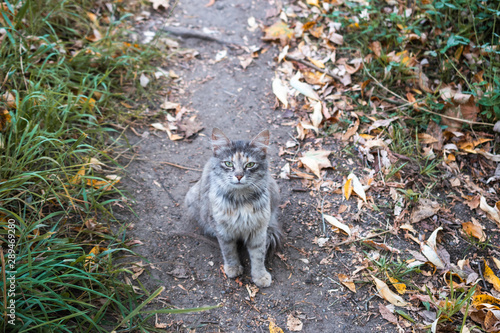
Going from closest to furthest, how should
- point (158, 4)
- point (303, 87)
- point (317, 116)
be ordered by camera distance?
point (317, 116) < point (303, 87) < point (158, 4)

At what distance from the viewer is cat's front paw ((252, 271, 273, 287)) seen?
134 inches

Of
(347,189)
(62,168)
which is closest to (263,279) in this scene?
(347,189)

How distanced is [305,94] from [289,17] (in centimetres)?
177

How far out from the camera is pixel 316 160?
14.3 ft

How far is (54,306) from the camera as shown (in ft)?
9.17

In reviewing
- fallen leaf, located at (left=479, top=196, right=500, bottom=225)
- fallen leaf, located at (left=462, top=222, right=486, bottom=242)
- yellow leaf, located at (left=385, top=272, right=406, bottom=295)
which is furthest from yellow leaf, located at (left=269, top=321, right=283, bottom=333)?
fallen leaf, located at (left=479, top=196, right=500, bottom=225)

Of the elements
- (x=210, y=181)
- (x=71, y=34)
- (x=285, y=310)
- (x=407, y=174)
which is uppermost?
(x=71, y=34)

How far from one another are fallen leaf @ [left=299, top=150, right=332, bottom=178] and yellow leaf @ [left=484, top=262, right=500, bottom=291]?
1746 mm

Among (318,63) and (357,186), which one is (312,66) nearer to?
(318,63)

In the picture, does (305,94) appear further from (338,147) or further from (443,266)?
(443,266)

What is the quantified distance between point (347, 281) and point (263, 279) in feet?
2.41

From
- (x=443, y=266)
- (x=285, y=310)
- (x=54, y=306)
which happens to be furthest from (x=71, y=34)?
(x=443, y=266)

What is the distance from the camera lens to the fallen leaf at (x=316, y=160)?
14.1 feet

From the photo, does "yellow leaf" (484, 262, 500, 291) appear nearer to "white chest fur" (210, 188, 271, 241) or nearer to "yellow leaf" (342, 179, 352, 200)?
"yellow leaf" (342, 179, 352, 200)
